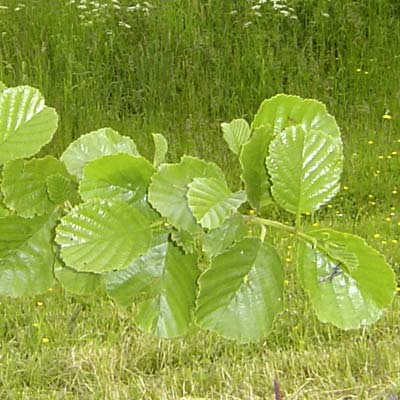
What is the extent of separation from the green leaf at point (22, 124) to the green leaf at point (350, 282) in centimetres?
21

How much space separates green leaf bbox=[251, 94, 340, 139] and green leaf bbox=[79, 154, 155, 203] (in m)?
0.10

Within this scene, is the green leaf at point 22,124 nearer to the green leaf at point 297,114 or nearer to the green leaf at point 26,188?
the green leaf at point 26,188

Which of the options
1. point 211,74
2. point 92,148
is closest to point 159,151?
point 92,148

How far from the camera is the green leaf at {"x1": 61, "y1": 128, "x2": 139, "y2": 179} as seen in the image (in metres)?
0.64

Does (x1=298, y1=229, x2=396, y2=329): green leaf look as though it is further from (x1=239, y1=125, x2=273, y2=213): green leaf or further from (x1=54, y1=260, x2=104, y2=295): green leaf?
(x1=54, y1=260, x2=104, y2=295): green leaf

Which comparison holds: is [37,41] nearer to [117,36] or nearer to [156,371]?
[117,36]

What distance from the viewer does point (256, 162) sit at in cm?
56

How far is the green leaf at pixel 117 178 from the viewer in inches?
21.9

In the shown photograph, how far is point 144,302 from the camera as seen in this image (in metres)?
0.58

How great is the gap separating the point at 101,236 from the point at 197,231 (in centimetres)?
6

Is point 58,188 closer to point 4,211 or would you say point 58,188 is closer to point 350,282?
point 4,211

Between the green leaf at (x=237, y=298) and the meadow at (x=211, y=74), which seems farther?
the meadow at (x=211, y=74)

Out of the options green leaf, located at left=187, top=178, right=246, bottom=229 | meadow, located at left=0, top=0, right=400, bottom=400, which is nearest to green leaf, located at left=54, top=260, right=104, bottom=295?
green leaf, located at left=187, top=178, right=246, bottom=229

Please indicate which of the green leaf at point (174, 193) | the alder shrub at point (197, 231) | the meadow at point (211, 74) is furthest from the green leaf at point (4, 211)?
the meadow at point (211, 74)
